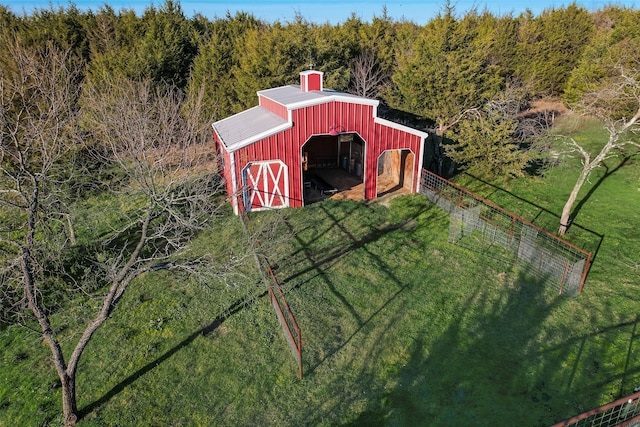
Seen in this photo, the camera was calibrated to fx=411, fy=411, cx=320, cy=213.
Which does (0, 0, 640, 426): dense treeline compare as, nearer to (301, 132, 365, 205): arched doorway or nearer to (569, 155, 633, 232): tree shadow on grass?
(569, 155, 633, 232): tree shadow on grass

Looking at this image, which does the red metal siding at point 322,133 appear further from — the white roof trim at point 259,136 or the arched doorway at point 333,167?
the arched doorway at point 333,167

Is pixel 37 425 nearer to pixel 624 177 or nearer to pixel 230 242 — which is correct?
pixel 230 242

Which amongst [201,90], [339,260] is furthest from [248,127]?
[339,260]

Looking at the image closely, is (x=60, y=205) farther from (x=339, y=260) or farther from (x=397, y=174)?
(x=397, y=174)

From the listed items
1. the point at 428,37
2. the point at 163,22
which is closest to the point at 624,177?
the point at 428,37

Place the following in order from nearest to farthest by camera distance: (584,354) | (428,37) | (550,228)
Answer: (584,354) < (550,228) < (428,37)

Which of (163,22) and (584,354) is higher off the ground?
(163,22)
